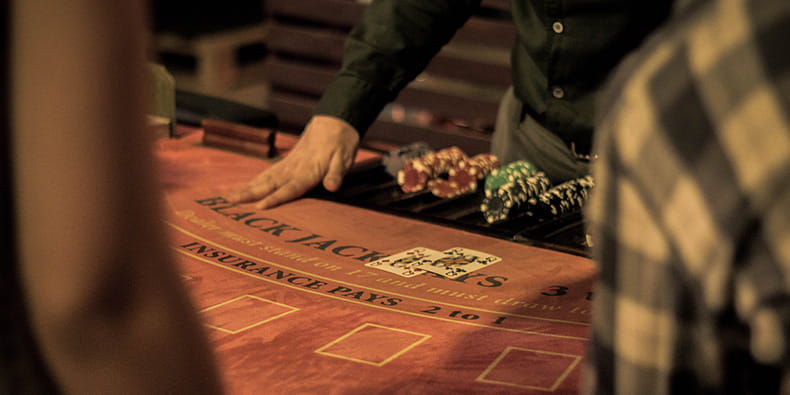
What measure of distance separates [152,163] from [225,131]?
1978 mm

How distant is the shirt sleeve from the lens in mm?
2232

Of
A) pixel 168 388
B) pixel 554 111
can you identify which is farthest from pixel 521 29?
pixel 168 388

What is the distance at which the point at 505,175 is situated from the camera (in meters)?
1.85

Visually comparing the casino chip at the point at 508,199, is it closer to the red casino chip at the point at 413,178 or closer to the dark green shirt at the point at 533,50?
the red casino chip at the point at 413,178

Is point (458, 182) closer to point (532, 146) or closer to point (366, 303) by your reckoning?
point (532, 146)

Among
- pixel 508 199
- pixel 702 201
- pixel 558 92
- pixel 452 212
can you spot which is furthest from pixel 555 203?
pixel 702 201

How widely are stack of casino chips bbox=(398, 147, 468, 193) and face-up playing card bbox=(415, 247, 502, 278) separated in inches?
14.3

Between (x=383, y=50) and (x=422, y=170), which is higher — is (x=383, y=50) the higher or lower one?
the higher one

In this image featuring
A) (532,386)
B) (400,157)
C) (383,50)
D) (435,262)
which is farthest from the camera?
(383,50)

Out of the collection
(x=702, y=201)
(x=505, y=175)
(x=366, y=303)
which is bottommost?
(x=366, y=303)

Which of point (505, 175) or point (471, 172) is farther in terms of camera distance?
point (471, 172)

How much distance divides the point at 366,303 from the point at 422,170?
65 centimetres

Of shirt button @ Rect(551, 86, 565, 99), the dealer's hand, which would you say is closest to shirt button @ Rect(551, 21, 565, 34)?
shirt button @ Rect(551, 86, 565, 99)

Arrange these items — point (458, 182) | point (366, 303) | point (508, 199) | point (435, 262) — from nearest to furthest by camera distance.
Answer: point (366, 303)
point (435, 262)
point (508, 199)
point (458, 182)
